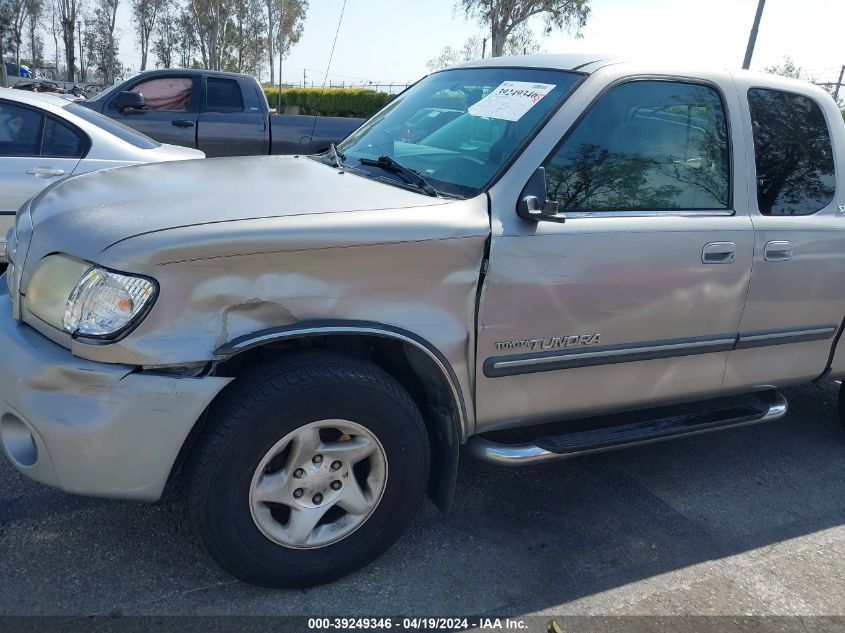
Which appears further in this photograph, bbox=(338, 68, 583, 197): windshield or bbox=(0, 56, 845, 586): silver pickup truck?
bbox=(338, 68, 583, 197): windshield

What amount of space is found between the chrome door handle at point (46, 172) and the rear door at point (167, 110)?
146 inches

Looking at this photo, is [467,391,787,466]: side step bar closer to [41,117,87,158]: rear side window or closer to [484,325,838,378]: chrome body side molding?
[484,325,838,378]: chrome body side molding

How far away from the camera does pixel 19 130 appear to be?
527cm

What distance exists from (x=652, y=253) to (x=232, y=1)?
50.3 meters

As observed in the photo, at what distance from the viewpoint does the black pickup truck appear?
8.82m

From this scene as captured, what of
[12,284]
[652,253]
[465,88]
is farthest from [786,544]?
[12,284]

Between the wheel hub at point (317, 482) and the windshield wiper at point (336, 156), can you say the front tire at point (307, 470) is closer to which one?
the wheel hub at point (317, 482)

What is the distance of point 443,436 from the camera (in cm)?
277

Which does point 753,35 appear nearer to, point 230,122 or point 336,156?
point 230,122

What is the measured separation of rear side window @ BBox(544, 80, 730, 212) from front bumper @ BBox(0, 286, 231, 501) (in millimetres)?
1546

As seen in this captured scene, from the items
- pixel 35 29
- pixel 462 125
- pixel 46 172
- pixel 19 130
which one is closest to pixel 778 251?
pixel 462 125

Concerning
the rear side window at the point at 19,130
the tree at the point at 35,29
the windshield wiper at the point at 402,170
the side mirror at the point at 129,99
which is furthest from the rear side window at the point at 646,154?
the tree at the point at 35,29

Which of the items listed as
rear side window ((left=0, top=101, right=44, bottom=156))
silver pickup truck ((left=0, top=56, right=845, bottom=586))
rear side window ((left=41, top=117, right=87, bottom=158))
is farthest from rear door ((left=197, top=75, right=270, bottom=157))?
silver pickup truck ((left=0, top=56, right=845, bottom=586))

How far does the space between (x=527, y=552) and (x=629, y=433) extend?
26.0 inches
